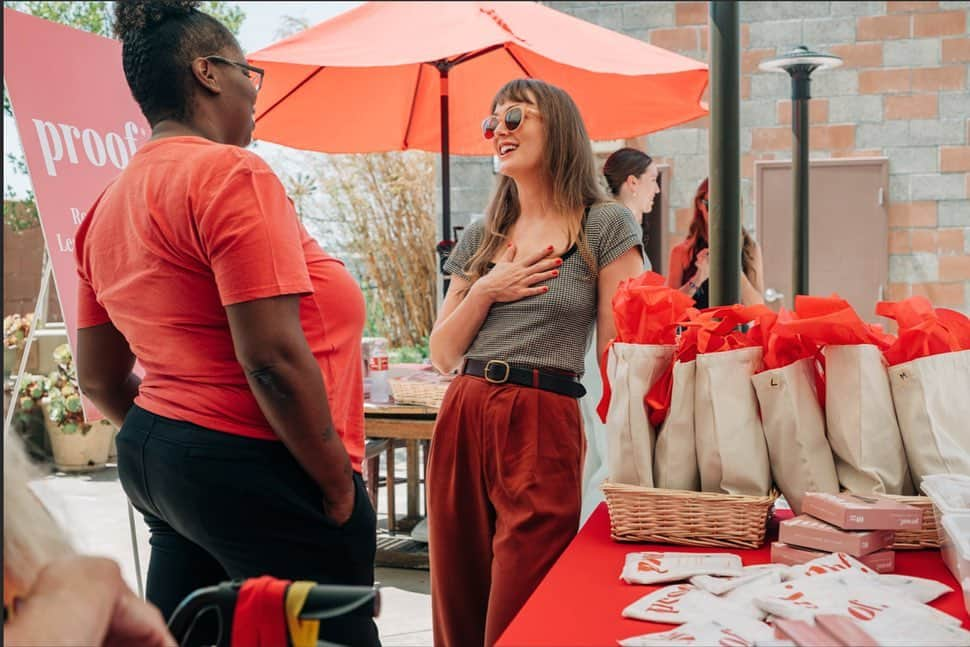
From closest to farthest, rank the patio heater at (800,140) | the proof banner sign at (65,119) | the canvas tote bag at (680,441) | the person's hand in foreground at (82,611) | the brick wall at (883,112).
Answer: the person's hand in foreground at (82,611) < the canvas tote bag at (680,441) < the proof banner sign at (65,119) < the patio heater at (800,140) < the brick wall at (883,112)

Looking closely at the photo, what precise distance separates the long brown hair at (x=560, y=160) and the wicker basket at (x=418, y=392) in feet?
5.44

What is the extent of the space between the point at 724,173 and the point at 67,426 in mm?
1490

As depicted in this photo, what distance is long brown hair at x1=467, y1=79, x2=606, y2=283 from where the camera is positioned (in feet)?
7.62

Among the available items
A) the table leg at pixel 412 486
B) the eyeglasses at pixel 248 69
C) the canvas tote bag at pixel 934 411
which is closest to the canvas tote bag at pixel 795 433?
the canvas tote bag at pixel 934 411

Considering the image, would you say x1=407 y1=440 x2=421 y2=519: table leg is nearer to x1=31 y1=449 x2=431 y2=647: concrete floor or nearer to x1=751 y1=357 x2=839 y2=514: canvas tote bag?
x1=31 y1=449 x2=431 y2=647: concrete floor

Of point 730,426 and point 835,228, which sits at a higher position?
point 835,228

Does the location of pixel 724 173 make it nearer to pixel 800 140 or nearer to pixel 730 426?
pixel 730 426

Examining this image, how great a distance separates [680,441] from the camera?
5.49 ft

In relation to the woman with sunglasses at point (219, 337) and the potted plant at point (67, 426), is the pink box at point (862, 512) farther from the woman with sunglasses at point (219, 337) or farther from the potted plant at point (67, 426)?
the potted plant at point (67, 426)

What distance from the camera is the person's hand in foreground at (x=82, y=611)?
77 cm

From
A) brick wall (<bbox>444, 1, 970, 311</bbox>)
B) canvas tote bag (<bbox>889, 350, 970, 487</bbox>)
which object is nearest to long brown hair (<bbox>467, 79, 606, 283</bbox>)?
canvas tote bag (<bbox>889, 350, 970, 487</bbox>)

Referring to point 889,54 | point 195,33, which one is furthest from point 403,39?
point 889,54

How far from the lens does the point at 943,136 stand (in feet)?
20.8

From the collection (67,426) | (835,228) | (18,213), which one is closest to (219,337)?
(67,426)
